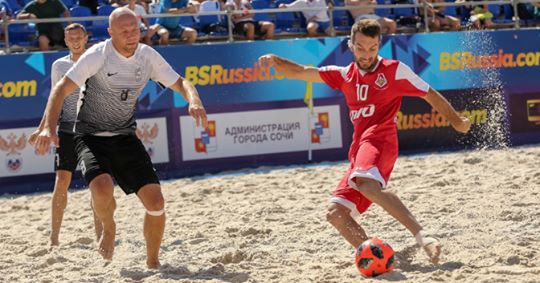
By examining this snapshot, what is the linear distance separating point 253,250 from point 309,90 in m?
6.06

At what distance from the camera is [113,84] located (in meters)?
6.00

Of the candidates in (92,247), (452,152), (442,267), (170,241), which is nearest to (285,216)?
(170,241)

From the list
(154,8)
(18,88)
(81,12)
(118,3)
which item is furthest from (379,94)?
(118,3)

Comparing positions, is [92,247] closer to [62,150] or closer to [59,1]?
[62,150]

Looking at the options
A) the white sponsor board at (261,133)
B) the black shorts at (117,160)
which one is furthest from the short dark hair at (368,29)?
the white sponsor board at (261,133)

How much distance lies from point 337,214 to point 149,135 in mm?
6346

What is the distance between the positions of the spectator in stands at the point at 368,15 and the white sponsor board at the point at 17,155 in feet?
16.4

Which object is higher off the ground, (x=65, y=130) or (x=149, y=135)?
(x=65, y=130)

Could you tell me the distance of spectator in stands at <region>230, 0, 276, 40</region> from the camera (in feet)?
41.4

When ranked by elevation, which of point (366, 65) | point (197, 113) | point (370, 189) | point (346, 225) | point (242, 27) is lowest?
point (346, 225)

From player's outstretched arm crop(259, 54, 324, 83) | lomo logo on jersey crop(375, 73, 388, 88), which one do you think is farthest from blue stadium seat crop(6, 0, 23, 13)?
lomo logo on jersey crop(375, 73, 388, 88)

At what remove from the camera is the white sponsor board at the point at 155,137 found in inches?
461

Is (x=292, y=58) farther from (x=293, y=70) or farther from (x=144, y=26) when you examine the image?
(x=293, y=70)

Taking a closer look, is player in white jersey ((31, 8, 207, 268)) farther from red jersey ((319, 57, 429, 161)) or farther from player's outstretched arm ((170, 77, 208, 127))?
red jersey ((319, 57, 429, 161))
